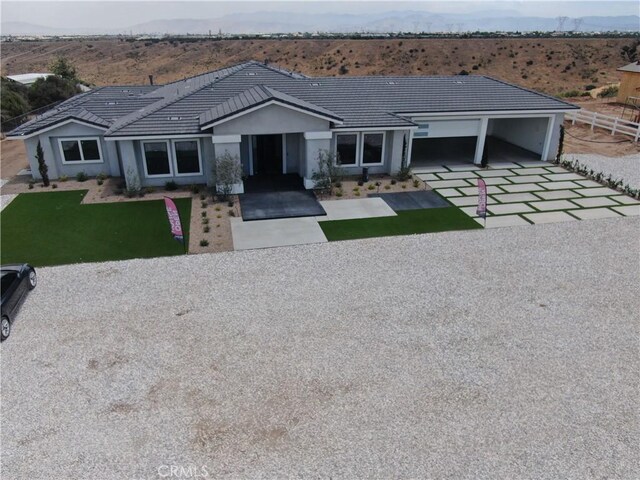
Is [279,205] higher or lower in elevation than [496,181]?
lower

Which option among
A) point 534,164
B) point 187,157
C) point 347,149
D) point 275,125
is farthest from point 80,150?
point 534,164

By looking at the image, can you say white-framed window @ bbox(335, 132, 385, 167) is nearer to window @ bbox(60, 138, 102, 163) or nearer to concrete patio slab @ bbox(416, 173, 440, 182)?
concrete patio slab @ bbox(416, 173, 440, 182)

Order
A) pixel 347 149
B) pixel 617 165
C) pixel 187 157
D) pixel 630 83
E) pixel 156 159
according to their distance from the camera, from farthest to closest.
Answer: pixel 630 83
pixel 617 165
pixel 347 149
pixel 187 157
pixel 156 159

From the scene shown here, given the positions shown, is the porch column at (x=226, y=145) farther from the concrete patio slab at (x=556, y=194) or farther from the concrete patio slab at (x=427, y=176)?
the concrete patio slab at (x=556, y=194)

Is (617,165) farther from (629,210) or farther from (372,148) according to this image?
(372,148)

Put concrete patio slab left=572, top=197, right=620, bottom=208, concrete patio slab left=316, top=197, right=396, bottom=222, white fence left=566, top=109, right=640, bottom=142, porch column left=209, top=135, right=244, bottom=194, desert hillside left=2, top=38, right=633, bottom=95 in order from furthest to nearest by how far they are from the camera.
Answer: desert hillside left=2, top=38, right=633, bottom=95
white fence left=566, top=109, right=640, bottom=142
concrete patio slab left=572, top=197, right=620, bottom=208
porch column left=209, top=135, right=244, bottom=194
concrete patio slab left=316, top=197, right=396, bottom=222

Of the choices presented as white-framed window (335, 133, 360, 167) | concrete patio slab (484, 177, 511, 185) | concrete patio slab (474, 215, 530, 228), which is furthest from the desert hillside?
concrete patio slab (474, 215, 530, 228)

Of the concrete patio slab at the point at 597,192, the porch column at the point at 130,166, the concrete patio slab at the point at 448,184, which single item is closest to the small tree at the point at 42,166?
the porch column at the point at 130,166
